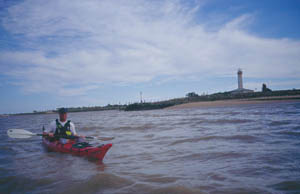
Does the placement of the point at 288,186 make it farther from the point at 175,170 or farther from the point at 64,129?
the point at 64,129

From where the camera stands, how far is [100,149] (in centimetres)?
630

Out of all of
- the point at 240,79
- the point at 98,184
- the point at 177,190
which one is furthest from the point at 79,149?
the point at 240,79

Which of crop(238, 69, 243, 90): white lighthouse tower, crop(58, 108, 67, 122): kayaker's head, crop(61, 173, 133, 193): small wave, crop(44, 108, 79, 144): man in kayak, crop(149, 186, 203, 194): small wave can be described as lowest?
crop(61, 173, 133, 193): small wave

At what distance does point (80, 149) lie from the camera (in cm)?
705

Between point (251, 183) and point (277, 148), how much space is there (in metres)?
3.11

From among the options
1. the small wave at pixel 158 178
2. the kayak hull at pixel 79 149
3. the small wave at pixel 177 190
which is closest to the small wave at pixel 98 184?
the small wave at pixel 158 178

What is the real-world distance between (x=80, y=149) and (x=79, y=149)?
0.06m

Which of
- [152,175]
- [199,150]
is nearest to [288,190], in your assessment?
[152,175]

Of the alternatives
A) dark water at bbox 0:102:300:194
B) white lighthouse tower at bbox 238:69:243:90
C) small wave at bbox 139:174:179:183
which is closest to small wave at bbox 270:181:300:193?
dark water at bbox 0:102:300:194

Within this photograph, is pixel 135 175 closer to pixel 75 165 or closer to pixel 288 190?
pixel 75 165

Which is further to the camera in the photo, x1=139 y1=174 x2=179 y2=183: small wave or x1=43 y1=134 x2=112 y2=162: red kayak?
x1=43 y1=134 x2=112 y2=162: red kayak

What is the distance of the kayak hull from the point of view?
20.7 ft

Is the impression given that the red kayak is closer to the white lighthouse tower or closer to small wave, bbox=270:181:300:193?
small wave, bbox=270:181:300:193

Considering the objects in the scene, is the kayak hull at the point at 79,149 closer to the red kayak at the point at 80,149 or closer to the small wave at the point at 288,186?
the red kayak at the point at 80,149
